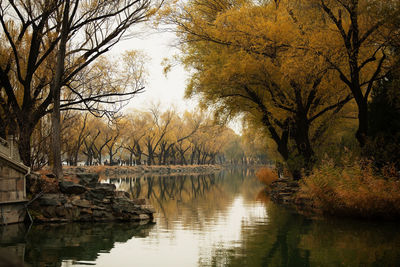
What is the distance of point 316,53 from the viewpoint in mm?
15508

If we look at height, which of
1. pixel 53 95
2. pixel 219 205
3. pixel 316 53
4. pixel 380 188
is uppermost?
pixel 316 53

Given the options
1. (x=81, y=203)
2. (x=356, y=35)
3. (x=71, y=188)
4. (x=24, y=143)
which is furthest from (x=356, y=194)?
(x=24, y=143)

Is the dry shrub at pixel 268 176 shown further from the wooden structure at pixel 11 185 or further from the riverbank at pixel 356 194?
the wooden structure at pixel 11 185

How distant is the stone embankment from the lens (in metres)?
14.2

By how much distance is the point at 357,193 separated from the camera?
13367 mm

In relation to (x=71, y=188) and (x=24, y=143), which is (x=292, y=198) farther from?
(x=24, y=143)

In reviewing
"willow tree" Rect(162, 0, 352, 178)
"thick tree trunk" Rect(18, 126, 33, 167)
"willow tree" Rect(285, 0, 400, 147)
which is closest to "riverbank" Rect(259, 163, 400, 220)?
"willow tree" Rect(285, 0, 400, 147)

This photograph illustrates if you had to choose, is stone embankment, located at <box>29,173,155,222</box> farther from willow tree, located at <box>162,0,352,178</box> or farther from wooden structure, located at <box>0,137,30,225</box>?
willow tree, located at <box>162,0,352,178</box>

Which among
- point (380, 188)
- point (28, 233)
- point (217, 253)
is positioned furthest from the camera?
point (380, 188)

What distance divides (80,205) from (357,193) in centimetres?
943

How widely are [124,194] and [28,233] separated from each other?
5249 millimetres

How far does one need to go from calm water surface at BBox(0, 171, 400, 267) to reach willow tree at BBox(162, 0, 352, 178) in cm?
623

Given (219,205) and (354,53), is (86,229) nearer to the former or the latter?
(219,205)

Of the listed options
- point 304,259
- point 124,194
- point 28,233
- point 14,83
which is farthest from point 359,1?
point 14,83
